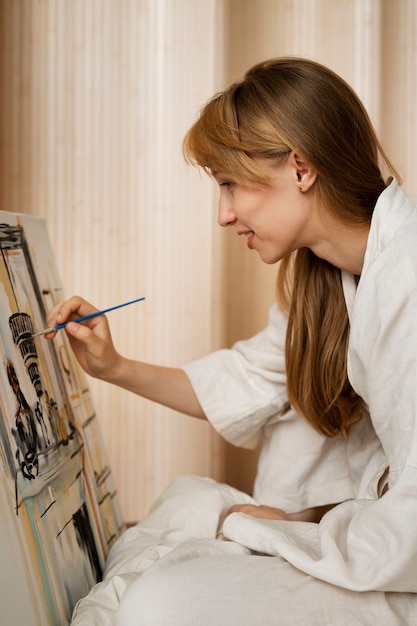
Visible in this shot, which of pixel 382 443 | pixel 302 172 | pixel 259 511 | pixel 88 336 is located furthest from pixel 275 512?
pixel 302 172

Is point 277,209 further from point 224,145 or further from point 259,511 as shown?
point 259,511

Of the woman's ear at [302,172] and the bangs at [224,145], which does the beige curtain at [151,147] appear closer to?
the bangs at [224,145]

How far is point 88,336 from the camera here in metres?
1.40

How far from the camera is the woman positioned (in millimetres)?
1099

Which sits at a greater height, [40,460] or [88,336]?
[88,336]

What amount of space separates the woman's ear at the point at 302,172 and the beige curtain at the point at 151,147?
1.12 metres

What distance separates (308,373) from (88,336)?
418mm

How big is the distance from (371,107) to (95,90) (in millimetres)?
852

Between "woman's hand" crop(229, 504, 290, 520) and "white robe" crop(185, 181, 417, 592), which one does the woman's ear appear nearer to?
"white robe" crop(185, 181, 417, 592)

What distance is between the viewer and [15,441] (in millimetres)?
1141

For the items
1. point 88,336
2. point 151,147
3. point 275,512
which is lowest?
point 275,512

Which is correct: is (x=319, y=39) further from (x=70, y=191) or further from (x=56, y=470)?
(x=56, y=470)

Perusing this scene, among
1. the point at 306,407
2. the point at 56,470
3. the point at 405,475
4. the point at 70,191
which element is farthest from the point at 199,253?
the point at 405,475

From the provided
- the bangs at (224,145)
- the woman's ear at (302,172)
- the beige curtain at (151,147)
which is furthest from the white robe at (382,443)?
the beige curtain at (151,147)
